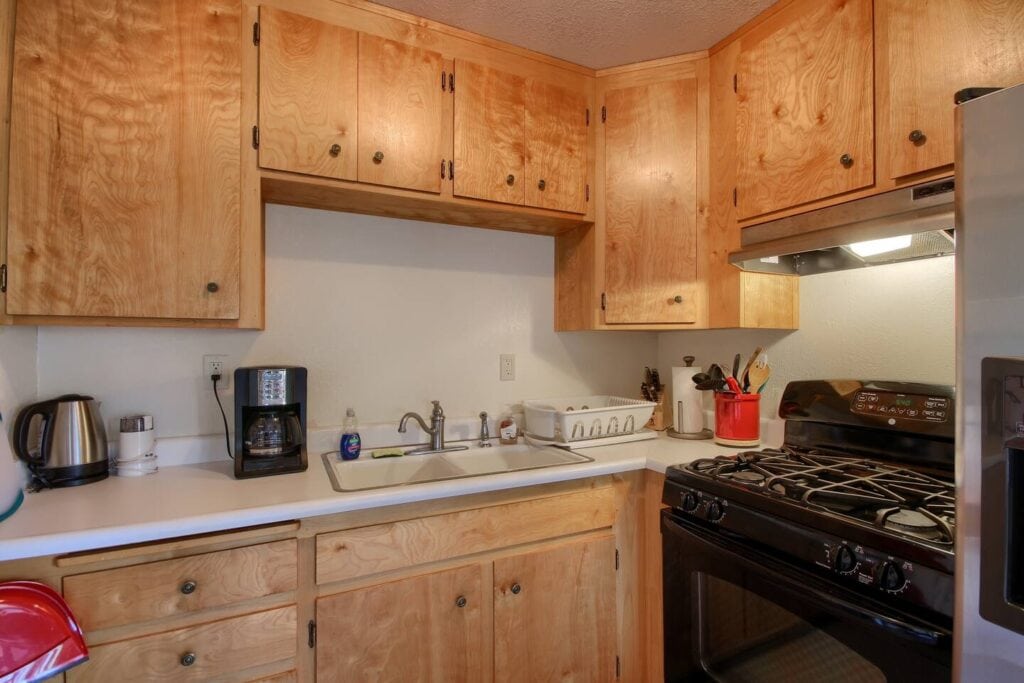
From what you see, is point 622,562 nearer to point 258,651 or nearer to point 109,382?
point 258,651

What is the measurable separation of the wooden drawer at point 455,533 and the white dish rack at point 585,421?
11.5 inches

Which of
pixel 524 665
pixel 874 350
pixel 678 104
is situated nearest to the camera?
pixel 524 665

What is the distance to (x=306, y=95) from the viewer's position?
4.58 feet

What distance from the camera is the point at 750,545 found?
3.71 ft

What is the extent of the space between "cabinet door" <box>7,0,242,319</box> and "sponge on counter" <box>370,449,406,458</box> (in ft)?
2.17

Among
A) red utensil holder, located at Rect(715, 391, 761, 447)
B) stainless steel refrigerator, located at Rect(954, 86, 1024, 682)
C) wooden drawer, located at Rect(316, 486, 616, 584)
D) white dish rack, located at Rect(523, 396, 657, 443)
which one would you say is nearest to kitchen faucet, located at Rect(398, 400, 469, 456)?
white dish rack, located at Rect(523, 396, 657, 443)

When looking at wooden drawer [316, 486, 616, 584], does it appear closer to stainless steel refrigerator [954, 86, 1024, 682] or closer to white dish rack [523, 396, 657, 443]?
white dish rack [523, 396, 657, 443]

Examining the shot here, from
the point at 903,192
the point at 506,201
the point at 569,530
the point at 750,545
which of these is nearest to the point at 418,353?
the point at 506,201

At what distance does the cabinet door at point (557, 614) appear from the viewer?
138 centimetres

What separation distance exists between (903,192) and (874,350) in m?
0.59

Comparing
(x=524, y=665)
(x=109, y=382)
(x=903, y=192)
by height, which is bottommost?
(x=524, y=665)

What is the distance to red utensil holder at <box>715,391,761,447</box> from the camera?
68.1 inches

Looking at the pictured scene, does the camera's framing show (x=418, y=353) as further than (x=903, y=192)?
Yes

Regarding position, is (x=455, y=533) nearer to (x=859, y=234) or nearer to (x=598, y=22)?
(x=859, y=234)
